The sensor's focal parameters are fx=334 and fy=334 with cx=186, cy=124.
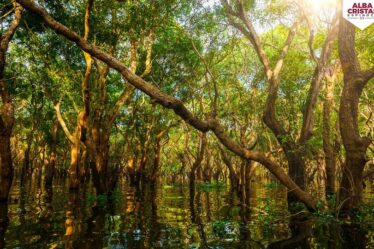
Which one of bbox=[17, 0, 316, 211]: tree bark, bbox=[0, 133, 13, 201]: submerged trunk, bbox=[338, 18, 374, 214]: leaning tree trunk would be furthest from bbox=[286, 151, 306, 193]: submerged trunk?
bbox=[0, 133, 13, 201]: submerged trunk

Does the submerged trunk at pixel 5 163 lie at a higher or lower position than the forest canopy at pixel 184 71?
lower

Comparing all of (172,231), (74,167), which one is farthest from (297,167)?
(74,167)

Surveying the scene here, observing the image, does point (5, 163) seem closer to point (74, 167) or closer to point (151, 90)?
point (151, 90)

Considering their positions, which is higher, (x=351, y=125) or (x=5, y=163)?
(x=351, y=125)

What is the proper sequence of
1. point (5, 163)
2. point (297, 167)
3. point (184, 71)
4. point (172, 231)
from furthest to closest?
point (184, 71), point (297, 167), point (5, 163), point (172, 231)

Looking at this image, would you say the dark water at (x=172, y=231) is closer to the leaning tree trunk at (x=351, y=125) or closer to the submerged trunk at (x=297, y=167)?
the leaning tree trunk at (x=351, y=125)

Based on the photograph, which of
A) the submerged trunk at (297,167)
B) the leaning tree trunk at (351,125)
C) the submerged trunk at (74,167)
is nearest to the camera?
the leaning tree trunk at (351,125)

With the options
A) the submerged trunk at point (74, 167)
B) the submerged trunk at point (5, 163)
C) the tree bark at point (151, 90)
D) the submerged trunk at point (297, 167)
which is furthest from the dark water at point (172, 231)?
the submerged trunk at point (74, 167)

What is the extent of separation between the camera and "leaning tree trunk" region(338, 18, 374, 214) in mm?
8578

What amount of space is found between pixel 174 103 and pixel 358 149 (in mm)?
5046

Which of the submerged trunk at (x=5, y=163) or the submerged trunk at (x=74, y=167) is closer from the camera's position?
the submerged trunk at (x=5, y=163)

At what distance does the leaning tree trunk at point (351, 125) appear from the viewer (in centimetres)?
858

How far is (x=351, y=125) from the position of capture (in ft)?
28.5

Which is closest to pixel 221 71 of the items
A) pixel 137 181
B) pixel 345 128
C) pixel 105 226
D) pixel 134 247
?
pixel 137 181
